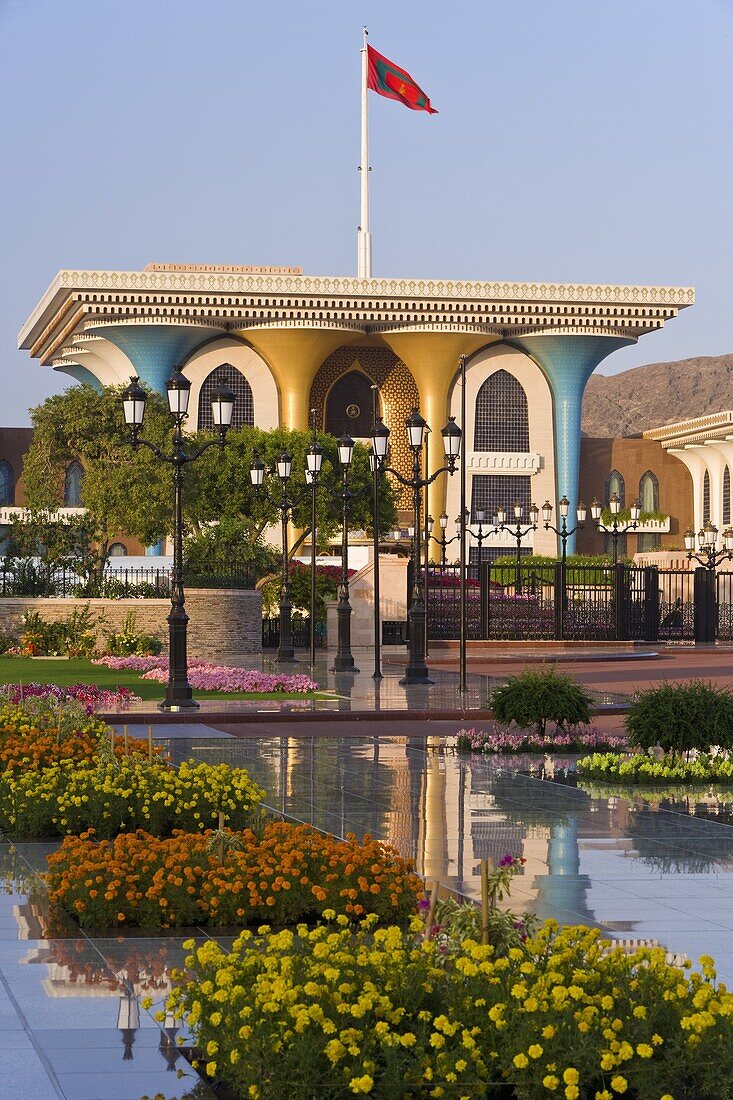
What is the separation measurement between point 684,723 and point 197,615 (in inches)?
1026

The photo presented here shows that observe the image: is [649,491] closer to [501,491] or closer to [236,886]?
[501,491]

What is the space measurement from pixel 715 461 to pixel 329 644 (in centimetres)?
6702

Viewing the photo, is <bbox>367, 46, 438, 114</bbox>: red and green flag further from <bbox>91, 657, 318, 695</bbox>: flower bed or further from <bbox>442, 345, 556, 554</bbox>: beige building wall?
<bbox>91, 657, 318, 695</bbox>: flower bed

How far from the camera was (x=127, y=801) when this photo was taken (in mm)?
12484

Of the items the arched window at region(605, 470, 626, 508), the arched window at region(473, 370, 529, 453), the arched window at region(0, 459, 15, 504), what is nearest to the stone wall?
the arched window at region(473, 370, 529, 453)

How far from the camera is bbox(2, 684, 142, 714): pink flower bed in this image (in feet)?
66.1

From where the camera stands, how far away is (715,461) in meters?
114

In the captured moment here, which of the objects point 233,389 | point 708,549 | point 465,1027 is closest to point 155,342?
point 233,389

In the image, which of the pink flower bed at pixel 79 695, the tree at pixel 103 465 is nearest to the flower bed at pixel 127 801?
the pink flower bed at pixel 79 695

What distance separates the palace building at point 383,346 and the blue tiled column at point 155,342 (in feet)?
0.27

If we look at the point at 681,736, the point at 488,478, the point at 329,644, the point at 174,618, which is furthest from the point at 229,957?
the point at 488,478

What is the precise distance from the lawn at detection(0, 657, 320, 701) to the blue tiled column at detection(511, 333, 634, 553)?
67611 millimetres

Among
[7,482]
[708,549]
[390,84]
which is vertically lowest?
[708,549]

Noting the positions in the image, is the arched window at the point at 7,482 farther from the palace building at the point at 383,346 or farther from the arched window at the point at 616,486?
the arched window at the point at 616,486
